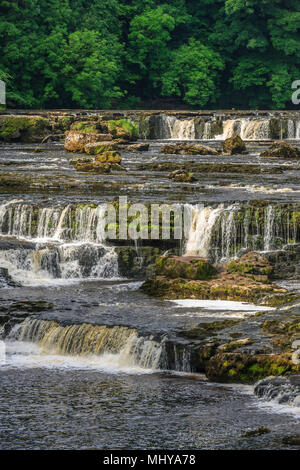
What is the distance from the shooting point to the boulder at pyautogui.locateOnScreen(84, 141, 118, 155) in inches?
1494

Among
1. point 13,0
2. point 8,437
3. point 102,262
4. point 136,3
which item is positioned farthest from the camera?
point 136,3

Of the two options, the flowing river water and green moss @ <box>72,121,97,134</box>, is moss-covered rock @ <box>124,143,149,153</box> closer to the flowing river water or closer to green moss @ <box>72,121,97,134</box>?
green moss @ <box>72,121,97,134</box>

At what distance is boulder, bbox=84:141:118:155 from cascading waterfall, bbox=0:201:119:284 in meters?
11.8

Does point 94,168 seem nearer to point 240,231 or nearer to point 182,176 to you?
point 182,176

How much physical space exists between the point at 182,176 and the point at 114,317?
1239 cm

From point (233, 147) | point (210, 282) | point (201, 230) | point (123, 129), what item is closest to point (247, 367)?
point (210, 282)

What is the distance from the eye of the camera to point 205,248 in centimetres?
2456

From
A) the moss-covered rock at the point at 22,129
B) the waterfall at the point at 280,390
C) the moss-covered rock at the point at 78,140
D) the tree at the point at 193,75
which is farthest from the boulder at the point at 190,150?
the waterfall at the point at 280,390

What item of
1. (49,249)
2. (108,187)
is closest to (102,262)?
(49,249)

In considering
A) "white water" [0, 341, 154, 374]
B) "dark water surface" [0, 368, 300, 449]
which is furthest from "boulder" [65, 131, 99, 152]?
"dark water surface" [0, 368, 300, 449]

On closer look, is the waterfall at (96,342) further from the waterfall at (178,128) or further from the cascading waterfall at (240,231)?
the waterfall at (178,128)

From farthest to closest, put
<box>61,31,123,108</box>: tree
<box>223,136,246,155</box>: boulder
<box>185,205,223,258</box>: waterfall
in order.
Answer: <box>61,31,123,108</box>: tree
<box>223,136,246,155</box>: boulder
<box>185,205,223,258</box>: waterfall
